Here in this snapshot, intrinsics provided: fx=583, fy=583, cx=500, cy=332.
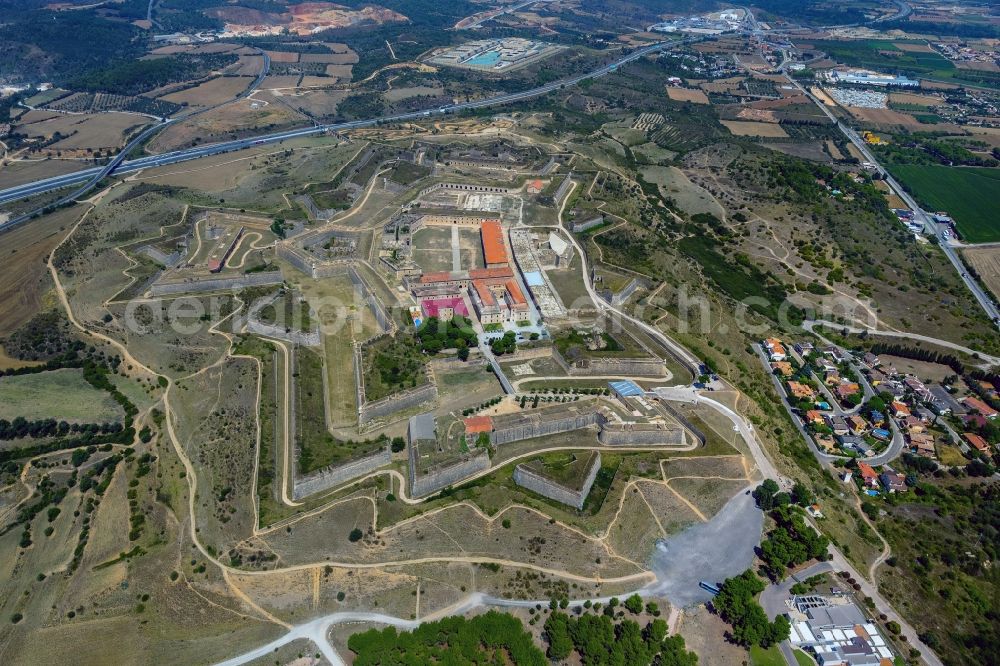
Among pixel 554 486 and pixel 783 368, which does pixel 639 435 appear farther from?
pixel 783 368

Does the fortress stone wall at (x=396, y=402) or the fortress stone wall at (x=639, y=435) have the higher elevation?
the fortress stone wall at (x=396, y=402)

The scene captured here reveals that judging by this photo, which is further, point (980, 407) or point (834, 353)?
point (834, 353)

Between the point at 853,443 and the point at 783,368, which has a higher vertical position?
the point at 783,368

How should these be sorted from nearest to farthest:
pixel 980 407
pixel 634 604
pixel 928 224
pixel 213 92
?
1. pixel 634 604
2. pixel 980 407
3. pixel 928 224
4. pixel 213 92

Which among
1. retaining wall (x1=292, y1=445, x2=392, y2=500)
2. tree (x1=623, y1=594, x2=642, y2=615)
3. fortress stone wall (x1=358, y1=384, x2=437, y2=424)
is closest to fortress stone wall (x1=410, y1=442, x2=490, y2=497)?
retaining wall (x1=292, y1=445, x2=392, y2=500)

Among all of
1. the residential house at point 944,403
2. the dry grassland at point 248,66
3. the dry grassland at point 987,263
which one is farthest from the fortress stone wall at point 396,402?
the dry grassland at point 248,66

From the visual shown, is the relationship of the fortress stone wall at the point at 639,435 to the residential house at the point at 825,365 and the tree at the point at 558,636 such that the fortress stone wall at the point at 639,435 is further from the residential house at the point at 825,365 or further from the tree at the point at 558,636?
the residential house at the point at 825,365

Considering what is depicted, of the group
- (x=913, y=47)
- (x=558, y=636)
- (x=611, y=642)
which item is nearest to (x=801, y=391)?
(x=611, y=642)
